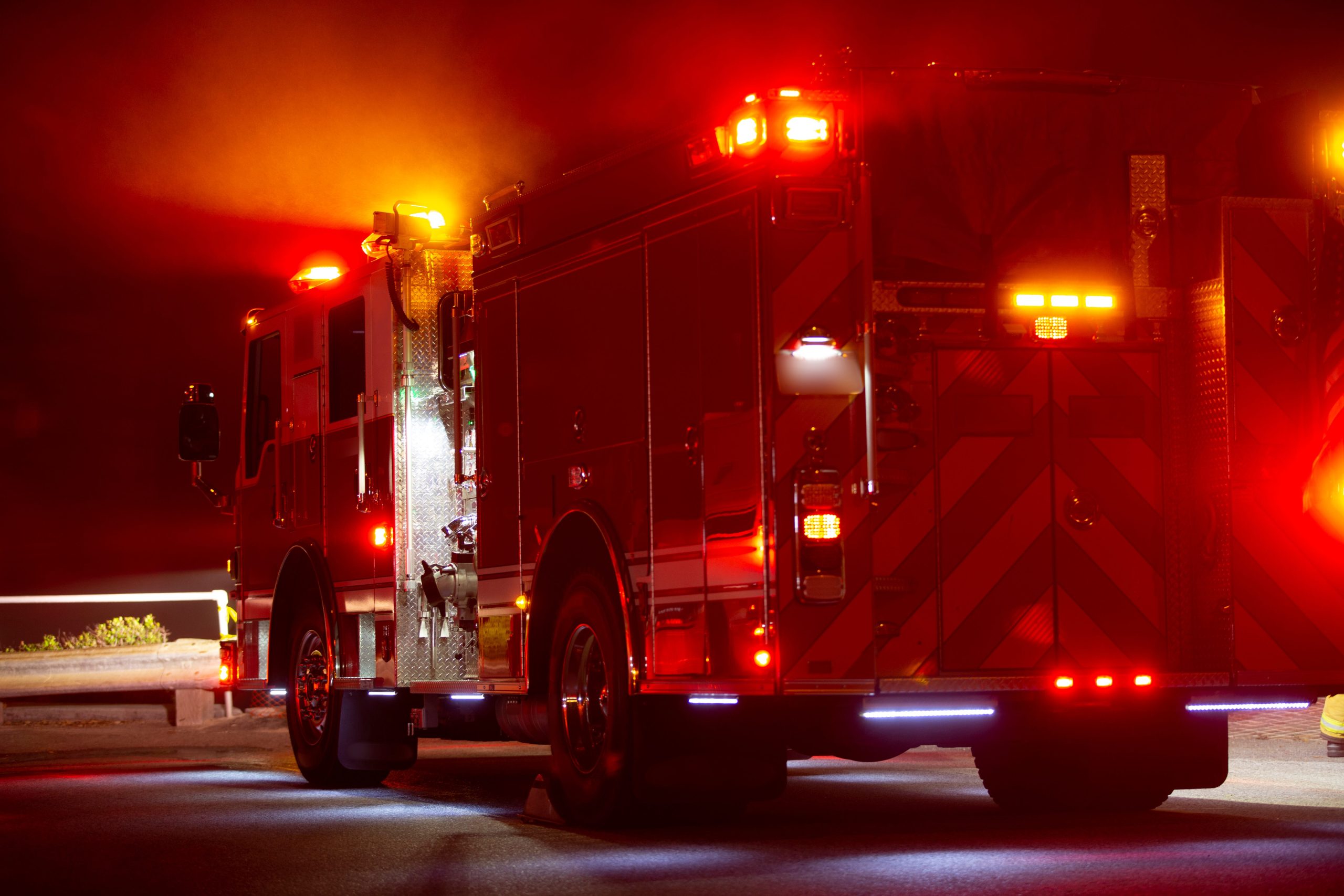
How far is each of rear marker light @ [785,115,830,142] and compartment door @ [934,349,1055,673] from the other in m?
1.02

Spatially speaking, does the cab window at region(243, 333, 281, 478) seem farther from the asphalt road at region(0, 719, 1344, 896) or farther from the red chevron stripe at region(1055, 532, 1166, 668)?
the red chevron stripe at region(1055, 532, 1166, 668)

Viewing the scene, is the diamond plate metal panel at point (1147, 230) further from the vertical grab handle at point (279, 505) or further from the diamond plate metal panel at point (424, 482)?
the vertical grab handle at point (279, 505)

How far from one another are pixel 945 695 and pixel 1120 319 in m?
1.78

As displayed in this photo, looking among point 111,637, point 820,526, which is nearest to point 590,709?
point 820,526

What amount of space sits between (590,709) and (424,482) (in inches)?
103

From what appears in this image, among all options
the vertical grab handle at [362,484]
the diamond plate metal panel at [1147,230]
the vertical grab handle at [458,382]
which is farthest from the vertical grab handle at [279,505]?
the diamond plate metal panel at [1147,230]

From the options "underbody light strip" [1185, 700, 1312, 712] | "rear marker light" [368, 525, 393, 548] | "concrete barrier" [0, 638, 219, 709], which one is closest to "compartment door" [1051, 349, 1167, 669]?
"underbody light strip" [1185, 700, 1312, 712]

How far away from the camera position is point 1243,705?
7914 millimetres

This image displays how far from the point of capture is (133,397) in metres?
36.2

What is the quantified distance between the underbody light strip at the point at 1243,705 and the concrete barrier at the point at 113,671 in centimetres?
1217

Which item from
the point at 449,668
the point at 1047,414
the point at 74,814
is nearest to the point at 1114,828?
the point at 1047,414

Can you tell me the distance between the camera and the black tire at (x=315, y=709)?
37.1 ft

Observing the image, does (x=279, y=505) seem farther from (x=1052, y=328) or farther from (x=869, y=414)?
(x=1052, y=328)

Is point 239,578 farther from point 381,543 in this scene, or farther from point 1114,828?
point 1114,828
